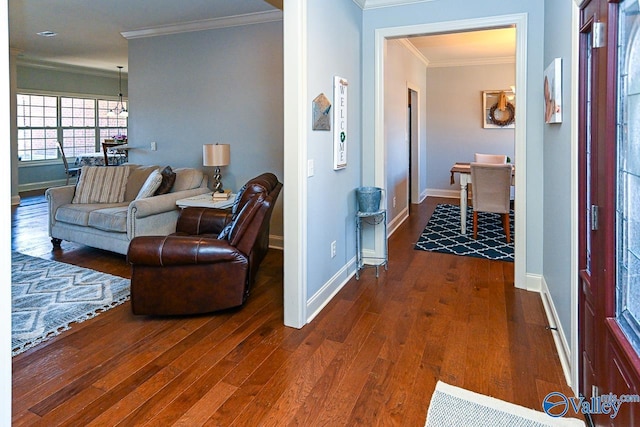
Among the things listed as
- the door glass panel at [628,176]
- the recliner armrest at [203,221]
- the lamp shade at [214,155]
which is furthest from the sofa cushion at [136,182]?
the door glass panel at [628,176]

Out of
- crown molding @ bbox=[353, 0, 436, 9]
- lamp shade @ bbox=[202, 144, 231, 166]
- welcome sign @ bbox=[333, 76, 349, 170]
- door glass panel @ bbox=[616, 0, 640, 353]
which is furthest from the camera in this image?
lamp shade @ bbox=[202, 144, 231, 166]

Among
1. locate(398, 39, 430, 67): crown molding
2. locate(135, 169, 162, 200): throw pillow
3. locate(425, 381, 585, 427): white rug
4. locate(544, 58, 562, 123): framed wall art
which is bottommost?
locate(425, 381, 585, 427): white rug

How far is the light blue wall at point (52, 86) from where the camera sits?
9086 mm

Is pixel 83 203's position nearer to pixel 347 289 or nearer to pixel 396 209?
pixel 347 289

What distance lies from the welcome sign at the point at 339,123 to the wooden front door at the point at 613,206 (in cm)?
183

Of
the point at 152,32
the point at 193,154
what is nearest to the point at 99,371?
the point at 193,154

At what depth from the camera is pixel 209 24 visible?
16.9 ft

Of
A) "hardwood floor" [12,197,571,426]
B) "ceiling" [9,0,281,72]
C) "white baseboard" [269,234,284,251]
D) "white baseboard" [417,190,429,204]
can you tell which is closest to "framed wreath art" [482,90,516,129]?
"white baseboard" [417,190,429,204]

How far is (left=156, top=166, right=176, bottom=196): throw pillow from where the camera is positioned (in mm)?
4824

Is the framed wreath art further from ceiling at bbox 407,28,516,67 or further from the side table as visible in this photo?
the side table

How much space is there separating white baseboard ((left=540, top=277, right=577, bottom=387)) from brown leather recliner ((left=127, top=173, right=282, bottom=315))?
2.01 meters

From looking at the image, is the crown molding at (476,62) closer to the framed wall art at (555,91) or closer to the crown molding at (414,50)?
the crown molding at (414,50)

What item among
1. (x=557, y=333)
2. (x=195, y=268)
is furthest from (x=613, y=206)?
(x=195, y=268)

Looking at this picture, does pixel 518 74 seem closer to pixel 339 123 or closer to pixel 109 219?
pixel 339 123
